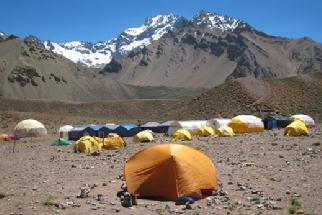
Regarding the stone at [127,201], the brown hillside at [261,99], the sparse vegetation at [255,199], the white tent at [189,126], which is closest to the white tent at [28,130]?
the white tent at [189,126]

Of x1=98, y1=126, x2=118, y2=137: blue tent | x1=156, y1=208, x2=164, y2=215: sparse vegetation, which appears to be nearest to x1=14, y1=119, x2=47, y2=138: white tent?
x1=98, y1=126, x2=118, y2=137: blue tent

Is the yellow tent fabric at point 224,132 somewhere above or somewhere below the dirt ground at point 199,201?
above

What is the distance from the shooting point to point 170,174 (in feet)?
58.2

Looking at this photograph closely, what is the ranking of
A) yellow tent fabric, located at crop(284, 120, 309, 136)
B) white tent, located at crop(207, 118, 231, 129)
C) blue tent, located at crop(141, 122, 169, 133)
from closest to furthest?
yellow tent fabric, located at crop(284, 120, 309, 136) < white tent, located at crop(207, 118, 231, 129) < blue tent, located at crop(141, 122, 169, 133)

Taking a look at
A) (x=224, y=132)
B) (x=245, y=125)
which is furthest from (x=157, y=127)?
(x=224, y=132)

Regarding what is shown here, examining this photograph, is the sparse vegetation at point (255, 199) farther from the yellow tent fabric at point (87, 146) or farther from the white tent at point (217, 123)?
the white tent at point (217, 123)

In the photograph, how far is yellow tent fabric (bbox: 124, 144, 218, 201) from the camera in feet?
57.6

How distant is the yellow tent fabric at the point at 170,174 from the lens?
17.5 m

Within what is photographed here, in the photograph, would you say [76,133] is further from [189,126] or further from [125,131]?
[189,126]

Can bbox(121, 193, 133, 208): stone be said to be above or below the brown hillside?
below

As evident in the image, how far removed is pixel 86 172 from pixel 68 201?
7770 mm

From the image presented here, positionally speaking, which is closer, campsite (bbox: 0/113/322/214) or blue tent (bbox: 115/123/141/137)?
campsite (bbox: 0/113/322/214)

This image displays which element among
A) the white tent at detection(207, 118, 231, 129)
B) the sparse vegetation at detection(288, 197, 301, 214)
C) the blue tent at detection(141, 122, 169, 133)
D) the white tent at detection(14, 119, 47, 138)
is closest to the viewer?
the sparse vegetation at detection(288, 197, 301, 214)

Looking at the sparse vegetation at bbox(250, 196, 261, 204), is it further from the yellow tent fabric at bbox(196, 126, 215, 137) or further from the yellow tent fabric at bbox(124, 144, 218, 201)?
the yellow tent fabric at bbox(196, 126, 215, 137)
